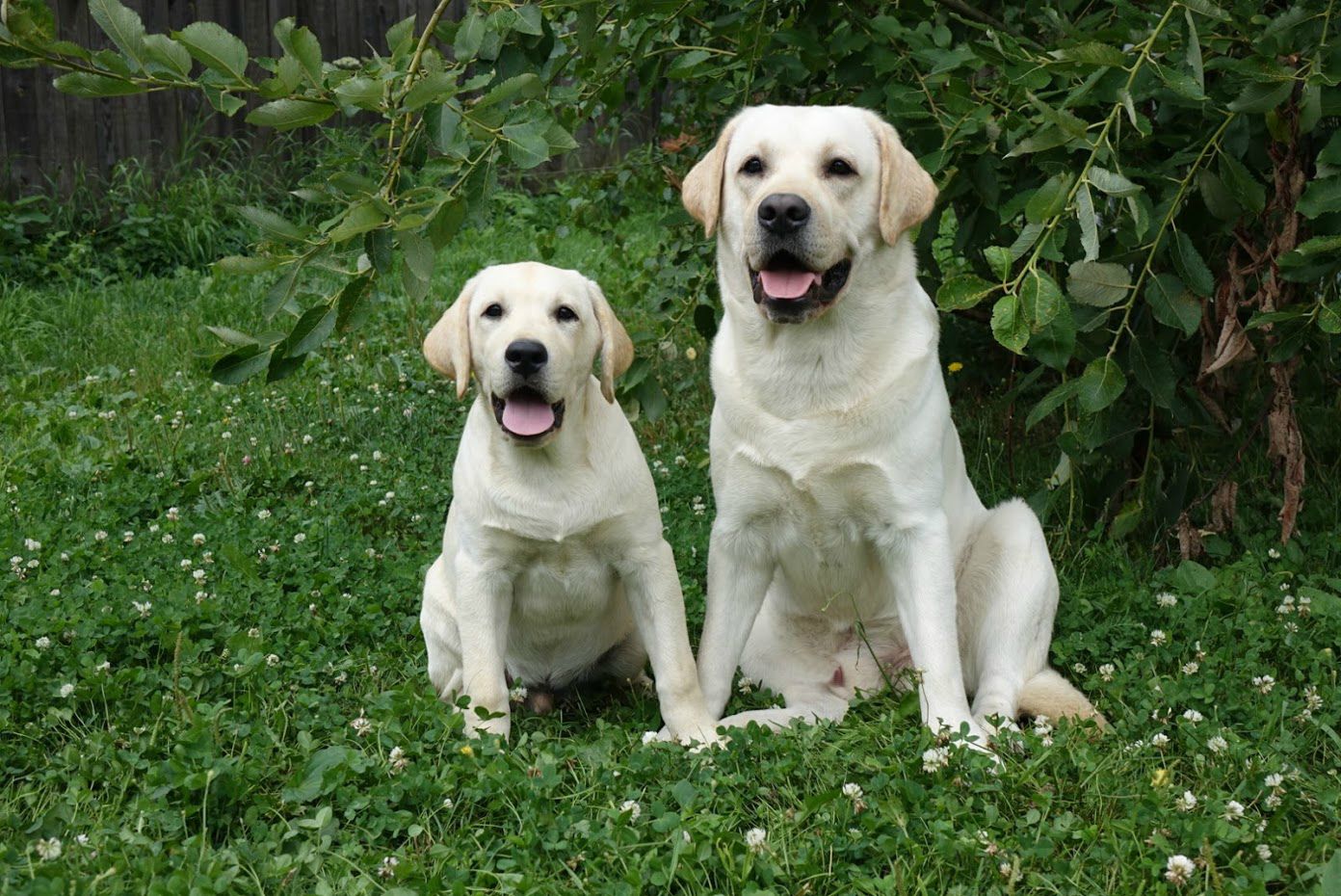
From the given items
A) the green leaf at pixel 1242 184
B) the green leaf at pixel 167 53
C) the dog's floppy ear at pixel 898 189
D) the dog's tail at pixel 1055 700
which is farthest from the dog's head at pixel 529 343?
the green leaf at pixel 1242 184

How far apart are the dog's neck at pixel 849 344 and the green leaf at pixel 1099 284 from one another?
386 mm

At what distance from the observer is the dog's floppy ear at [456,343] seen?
12.3 ft

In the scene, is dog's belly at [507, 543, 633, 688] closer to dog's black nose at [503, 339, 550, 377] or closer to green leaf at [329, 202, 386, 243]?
dog's black nose at [503, 339, 550, 377]

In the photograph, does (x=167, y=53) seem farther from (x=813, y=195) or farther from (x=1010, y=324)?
(x=1010, y=324)

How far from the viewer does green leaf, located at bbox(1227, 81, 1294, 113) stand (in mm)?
3584

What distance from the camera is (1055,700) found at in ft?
11.9

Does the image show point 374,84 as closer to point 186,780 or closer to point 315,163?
point 186,780

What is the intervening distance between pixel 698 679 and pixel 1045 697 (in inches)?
35.9

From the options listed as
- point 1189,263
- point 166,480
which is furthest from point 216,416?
point 1189,263

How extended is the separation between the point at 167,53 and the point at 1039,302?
1.87 m

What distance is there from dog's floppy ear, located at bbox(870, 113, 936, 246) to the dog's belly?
1173 millimetres

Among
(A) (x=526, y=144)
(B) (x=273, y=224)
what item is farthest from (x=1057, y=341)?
(B) (x=273, y=224)

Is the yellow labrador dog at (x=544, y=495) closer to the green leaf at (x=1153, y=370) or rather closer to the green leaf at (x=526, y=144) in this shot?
the green leaf at (x=526, y=144)

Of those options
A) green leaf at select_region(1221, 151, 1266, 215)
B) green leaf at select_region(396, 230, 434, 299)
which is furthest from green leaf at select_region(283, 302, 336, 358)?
green leaf at select_region(1221, 151, 1266, 215)
